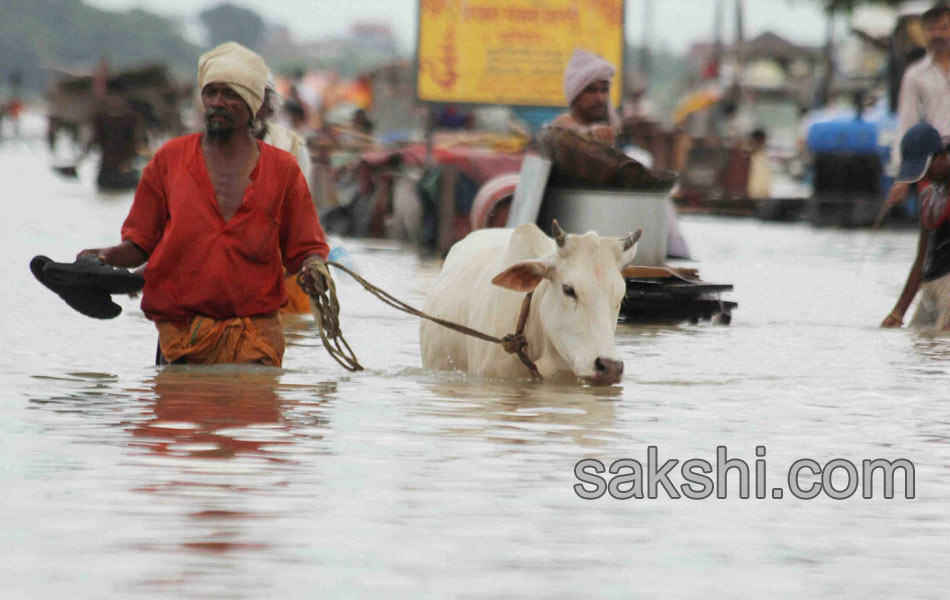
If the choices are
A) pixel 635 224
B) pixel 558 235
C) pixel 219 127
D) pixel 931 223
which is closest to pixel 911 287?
pixel 931 223

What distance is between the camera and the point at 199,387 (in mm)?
8445

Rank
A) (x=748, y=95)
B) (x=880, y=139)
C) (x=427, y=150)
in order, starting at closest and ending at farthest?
(x=427, y=150) → (x=880, y=139) → (x=748, y=95)

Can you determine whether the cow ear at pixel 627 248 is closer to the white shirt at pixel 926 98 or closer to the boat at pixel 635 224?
the boat at pixel 635 224

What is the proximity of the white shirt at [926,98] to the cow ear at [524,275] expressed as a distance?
221 inches

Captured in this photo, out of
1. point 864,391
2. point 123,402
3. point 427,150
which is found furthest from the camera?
point 427,150

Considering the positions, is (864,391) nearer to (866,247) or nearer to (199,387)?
(199,387)

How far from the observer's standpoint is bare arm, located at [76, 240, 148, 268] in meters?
8.13

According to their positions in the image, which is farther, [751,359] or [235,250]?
[751,359]

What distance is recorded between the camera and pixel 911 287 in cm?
1216

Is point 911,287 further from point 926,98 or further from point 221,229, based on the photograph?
point 221,229

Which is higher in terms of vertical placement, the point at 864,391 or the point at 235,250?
the point at 235,250

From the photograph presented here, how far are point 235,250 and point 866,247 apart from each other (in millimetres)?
15669

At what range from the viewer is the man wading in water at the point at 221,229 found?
26.7 ft

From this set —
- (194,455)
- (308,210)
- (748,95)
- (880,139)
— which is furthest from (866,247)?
(748,95)
